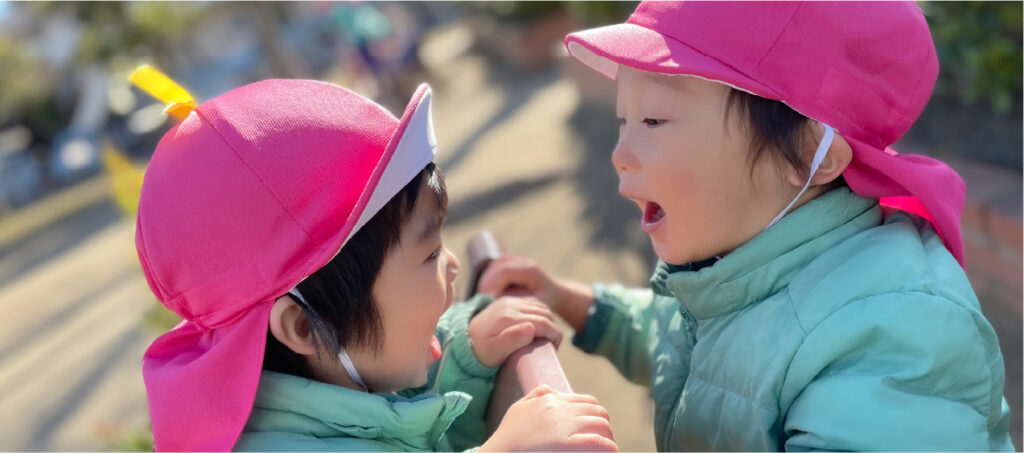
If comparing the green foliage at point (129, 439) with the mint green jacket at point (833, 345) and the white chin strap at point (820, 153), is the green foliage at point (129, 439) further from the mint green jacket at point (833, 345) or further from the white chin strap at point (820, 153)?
the white chin strap at point (820, 153)

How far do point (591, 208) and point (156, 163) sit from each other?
375 cm

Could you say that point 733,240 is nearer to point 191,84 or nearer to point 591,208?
point 591,208

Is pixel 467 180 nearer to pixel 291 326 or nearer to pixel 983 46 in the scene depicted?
pixel 983 46

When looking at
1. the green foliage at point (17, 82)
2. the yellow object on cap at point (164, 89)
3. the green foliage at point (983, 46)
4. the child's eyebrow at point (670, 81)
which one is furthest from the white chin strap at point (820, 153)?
the green foliage at point (17, 82)

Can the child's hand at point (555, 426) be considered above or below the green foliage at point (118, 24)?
above

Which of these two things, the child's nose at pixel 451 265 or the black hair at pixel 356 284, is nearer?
the black hair at pixel 356 284

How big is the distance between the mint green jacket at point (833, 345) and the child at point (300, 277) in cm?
32

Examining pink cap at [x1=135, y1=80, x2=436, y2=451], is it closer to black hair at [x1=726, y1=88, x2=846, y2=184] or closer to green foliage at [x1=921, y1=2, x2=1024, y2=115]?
black hair at [x1=726, y1=88, x2=846, y2=184]

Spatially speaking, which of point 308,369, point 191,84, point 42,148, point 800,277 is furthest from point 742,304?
point 191,84

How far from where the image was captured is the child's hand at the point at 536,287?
77.5 inches

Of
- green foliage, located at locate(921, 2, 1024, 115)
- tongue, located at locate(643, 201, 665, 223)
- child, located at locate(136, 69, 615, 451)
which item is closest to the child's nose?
child, located at locate(136, 69, 615, 451)

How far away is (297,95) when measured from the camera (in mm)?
1367

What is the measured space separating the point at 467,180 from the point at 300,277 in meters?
5.05

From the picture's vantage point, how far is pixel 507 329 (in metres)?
1.63
